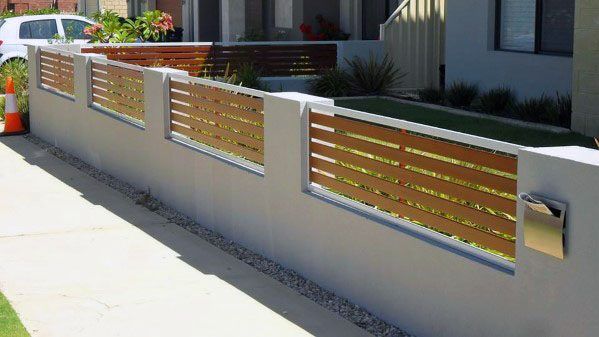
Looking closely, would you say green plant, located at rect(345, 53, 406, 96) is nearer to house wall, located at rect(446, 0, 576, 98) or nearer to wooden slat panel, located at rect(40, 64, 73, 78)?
house wall, located at rect(446, 0, 576, 98)

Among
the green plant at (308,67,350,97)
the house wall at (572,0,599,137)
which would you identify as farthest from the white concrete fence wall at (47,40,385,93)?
the house wall at (572,0,599,137)

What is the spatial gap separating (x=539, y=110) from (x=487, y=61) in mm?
2225

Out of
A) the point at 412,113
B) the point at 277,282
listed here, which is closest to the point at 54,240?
the point at 277,282

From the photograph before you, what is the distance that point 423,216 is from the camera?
6625mm

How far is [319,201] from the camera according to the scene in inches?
304

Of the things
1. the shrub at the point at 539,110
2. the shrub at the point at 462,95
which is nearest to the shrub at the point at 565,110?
the shrub at the point at 539,110

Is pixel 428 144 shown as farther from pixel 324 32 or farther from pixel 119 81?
pixel 324 32

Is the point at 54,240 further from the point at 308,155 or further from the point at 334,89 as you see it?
the point at 334,89

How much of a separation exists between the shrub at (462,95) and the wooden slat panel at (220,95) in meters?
6.94

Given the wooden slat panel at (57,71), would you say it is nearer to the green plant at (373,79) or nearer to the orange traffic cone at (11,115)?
the orange traffic cone at (11,115)

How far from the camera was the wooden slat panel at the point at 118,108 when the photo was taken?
12.0m

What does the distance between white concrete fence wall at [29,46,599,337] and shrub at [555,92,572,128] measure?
5.69 meters

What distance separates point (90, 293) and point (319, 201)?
70.2 inches

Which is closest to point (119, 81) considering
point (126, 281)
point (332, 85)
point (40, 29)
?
point (126, 281)
